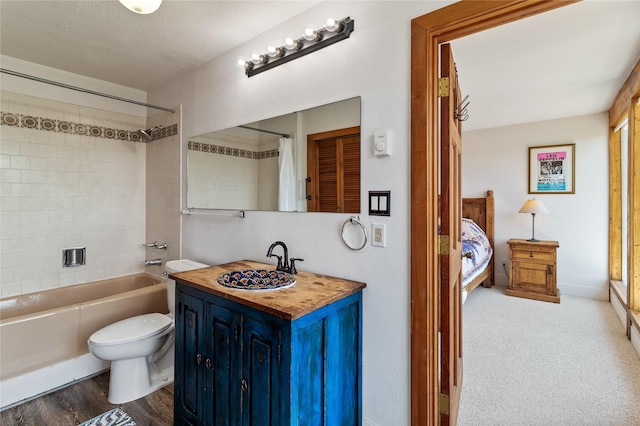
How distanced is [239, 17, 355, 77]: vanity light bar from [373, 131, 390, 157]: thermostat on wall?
1.94ft

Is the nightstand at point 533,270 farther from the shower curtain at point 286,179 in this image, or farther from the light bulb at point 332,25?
the light bulb at point 332,25

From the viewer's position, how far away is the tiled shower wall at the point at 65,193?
8.14 feet

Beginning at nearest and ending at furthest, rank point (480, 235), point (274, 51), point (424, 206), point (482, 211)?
point (424, 206), point (274, 51), point (480, 235), point (482, 211)

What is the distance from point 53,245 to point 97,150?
3.14ft

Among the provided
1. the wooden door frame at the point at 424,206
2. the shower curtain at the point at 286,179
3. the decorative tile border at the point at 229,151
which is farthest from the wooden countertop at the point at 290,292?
the decorative tile border at the point at 229,151

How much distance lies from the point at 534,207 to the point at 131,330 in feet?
14.6

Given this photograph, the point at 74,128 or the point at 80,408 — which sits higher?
the point at 74,128

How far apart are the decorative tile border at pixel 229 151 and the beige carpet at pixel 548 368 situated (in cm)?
198

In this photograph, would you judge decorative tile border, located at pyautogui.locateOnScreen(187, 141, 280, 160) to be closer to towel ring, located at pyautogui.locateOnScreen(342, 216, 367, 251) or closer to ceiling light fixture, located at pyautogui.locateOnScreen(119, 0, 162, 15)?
towel ring, located at pyautogui.locateOnScreen(342, 216, 367, 251)

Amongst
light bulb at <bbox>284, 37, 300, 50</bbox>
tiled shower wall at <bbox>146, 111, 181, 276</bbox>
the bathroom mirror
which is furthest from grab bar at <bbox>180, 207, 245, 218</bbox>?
light bulb at <bbox>284, 37, 300, 50</bbox>

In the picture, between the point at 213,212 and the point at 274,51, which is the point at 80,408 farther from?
the point at 274,51

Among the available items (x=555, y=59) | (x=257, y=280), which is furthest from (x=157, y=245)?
(x=555, y=59)

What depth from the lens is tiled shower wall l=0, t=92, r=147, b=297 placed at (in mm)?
2480

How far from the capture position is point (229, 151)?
2.33 metres
